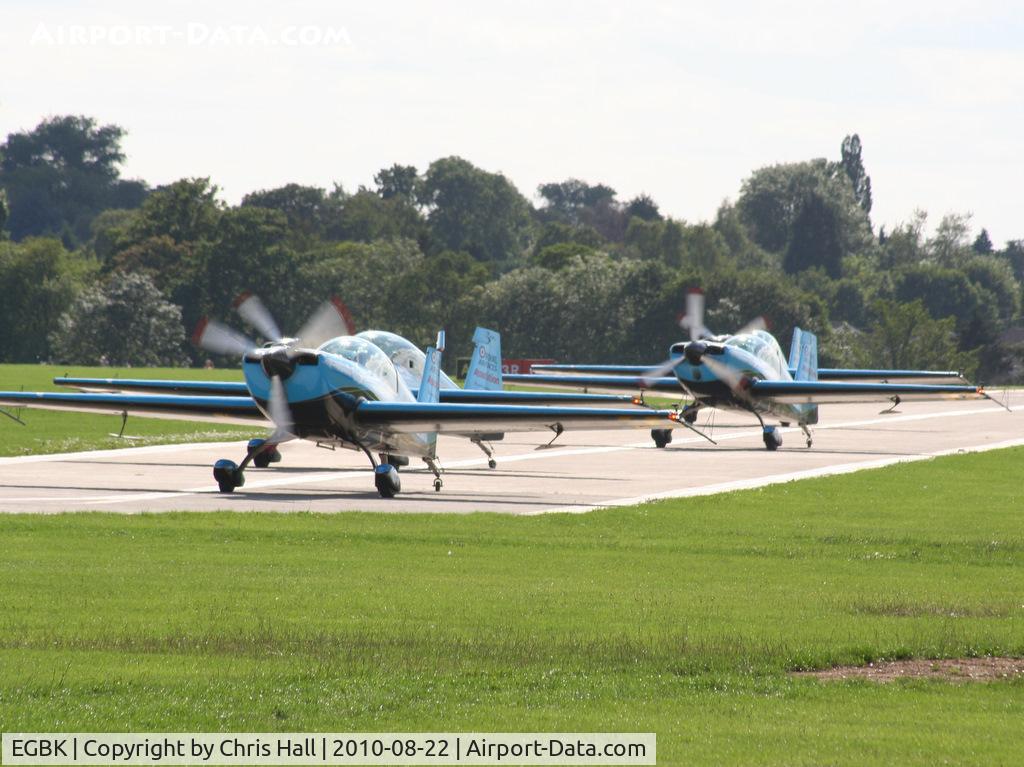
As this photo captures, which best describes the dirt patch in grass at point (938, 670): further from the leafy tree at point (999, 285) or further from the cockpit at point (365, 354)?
the leafy tree at point (999, 285)

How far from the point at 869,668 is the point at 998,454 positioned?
107ft

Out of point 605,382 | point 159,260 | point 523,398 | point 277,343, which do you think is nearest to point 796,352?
point 605,382

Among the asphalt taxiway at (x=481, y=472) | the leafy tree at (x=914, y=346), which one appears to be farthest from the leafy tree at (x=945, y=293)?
the asphalt taxiway at (x=481, y=472)

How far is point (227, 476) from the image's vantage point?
29391 millimetres

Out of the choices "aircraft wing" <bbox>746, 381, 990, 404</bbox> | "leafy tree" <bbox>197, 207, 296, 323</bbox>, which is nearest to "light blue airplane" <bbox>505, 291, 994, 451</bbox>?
"aircraft wing" <bbox>746, 381, 990, 404</bbox>

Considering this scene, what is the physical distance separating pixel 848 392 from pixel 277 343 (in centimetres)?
2066

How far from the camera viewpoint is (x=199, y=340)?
97.1 feet

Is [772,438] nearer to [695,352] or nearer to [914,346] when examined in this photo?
[695,352]

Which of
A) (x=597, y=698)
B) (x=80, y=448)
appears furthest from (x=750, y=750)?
(x=80, y=448)

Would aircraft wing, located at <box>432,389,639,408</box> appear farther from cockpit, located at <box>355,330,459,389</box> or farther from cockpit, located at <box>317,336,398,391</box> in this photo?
cockpit, located at <box>317,336,398,391</box>

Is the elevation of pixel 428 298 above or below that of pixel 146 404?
above

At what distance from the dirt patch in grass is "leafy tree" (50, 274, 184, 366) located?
4589 inches

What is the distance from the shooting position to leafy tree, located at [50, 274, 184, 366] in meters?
126
